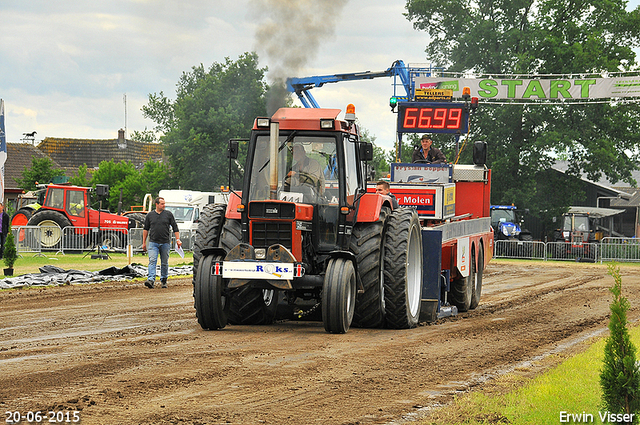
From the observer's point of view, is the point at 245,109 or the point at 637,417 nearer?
the point at 637,417

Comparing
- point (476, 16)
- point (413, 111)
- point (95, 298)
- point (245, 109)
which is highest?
point (476, 16)

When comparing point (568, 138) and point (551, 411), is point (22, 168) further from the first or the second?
point (551, 411)

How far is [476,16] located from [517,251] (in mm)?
16624

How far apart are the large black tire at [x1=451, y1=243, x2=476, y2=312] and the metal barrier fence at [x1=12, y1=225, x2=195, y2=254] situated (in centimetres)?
1454


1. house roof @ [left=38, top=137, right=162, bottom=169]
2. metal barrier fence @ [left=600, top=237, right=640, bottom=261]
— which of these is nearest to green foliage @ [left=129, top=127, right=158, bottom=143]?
house roof @ [left=38, top=137, right=162, bottom=169]

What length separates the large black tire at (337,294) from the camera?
948 centimetres

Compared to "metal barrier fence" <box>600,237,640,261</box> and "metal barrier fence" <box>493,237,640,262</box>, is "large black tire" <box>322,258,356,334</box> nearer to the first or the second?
"metal barrier fence" <box>493,237,640,262</box>

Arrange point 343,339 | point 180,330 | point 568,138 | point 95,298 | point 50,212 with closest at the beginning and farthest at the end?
point 343,339 < point 180,330 < point 95,298 < point 50,212 < point 568,138

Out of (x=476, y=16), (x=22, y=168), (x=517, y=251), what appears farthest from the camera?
(x=22, y=168)

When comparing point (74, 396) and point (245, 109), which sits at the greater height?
point (245, 109)

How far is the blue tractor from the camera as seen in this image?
130 ft

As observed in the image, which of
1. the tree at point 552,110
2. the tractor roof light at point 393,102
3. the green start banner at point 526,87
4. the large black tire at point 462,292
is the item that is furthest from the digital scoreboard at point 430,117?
the tree at point 552,110

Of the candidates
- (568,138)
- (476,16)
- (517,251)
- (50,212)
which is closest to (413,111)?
(50,212)

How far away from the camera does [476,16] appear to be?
46219 millimetres
